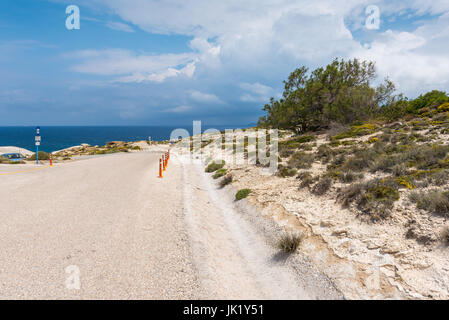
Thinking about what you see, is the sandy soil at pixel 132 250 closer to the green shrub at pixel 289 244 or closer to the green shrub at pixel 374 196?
the green shrub at pixel 289 244

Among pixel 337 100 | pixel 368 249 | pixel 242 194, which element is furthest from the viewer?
pixel 337 100

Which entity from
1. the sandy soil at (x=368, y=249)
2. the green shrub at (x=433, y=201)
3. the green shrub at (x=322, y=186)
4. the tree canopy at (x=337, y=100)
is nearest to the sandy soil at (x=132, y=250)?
the sandy soil at (x=368, y=249)

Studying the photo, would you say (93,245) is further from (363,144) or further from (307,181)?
(363,144)

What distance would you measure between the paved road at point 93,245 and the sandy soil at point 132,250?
0.02 m

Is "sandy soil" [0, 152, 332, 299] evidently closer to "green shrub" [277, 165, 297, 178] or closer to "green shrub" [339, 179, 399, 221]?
"green shrub" [339, 179, 399, 221]

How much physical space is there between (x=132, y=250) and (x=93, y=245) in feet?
3.71

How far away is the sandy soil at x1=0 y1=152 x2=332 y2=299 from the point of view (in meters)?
Result: 5.49

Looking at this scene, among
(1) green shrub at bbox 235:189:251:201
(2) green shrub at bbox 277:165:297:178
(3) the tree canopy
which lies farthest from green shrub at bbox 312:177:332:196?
(3) the tree canopy

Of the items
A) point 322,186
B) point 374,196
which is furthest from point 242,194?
point 374,196

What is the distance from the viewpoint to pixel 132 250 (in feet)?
22.6

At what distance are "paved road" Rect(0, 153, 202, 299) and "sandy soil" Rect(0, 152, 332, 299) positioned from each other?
22mm

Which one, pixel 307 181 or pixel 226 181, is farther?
pixel 226 181

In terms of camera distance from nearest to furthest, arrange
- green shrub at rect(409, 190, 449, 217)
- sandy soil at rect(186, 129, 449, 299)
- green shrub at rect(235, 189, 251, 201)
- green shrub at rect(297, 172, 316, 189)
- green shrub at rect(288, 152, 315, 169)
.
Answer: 1. sandy soil at rect(186, 129, 449, 299)
2. green shrub at rect(409, 190, 449, 217)
3. green shrub at rect(297, 172, 316, 189)
4. green shrub at rect(235, 189, 251, 201)
5. green shrub at rect(288, 152, 315, 169)

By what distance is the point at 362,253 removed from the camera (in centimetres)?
660
